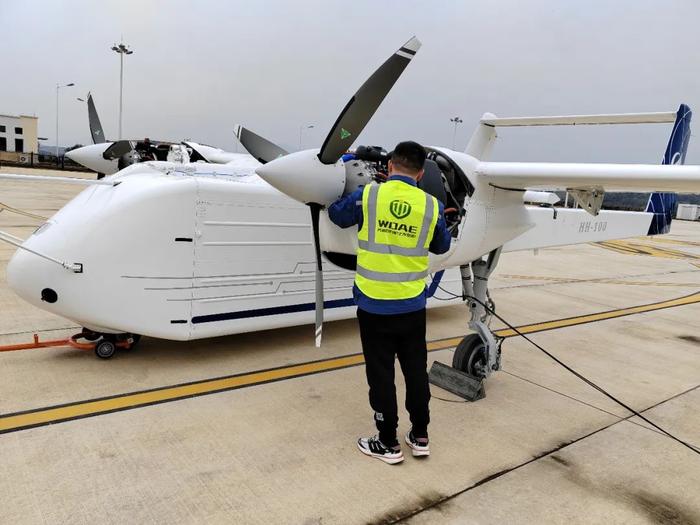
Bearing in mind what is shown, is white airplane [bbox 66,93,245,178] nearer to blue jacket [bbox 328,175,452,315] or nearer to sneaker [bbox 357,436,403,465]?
blue jacket [bbox 328,175,452,315]

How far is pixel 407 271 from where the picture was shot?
3566 mm

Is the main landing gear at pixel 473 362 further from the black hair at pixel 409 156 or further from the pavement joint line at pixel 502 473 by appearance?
the black hair at pixel 409 156

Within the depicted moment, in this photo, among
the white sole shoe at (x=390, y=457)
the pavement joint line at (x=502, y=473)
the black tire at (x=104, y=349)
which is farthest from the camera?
the black tire at (x=104, y=349)

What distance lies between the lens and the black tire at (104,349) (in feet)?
16.9

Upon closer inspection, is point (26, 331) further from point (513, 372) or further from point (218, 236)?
point (513, 372)

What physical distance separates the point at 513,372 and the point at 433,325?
1.99 metres

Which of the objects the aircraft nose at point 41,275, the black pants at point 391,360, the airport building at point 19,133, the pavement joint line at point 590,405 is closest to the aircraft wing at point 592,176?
the black pants at point 391,360

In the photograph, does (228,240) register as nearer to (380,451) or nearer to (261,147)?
(261,147)

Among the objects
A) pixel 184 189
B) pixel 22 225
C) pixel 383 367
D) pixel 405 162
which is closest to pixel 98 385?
pixel 184 189

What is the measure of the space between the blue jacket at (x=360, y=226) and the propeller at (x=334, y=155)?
0.59ft

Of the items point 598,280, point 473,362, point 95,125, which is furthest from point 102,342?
point 598,280

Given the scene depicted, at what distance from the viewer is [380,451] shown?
3.70m

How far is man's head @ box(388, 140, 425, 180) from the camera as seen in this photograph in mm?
3586

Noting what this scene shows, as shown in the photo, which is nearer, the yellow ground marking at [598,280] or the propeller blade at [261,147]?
the propeller blade at [261,147]
